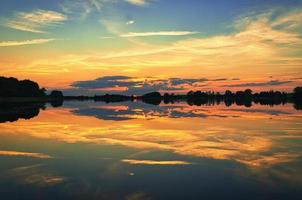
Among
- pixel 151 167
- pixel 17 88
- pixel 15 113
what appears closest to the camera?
pixel 151 167

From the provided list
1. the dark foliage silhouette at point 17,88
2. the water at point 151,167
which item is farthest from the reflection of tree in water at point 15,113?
the dark foliage silhouette at point 17,88

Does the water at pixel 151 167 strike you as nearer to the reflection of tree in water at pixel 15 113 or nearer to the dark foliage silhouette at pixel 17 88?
the reflection of tree in water at pixel 15 113

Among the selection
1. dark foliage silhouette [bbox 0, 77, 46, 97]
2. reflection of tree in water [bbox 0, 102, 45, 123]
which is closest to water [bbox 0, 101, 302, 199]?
reflection of tree in water [bbox 0, 102, 45, 123]

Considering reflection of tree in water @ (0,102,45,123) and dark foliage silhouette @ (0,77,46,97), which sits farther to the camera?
dark foliage silhouette @ (0,77,46,97)

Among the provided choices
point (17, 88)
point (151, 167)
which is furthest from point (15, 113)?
point (17, 88)

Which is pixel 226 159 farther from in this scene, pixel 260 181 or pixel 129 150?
pixel 129 150

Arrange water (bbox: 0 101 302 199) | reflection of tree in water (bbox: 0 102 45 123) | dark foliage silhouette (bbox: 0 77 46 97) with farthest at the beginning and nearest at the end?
dark foliage silhouette (bbox: 0 77 46 97)
reflection of tree in water (bbox: 0 102 45 123)
water (bbox: 0 101 302 199)

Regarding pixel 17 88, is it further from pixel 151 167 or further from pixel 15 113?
pixel 151 167

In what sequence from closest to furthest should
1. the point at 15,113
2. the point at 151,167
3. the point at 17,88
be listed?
the point at 151,167 → the point at 15,113 → the point at 17,88

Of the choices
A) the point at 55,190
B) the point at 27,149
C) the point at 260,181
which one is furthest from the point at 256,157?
the point at 27,149

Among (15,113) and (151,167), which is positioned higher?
(15,113)

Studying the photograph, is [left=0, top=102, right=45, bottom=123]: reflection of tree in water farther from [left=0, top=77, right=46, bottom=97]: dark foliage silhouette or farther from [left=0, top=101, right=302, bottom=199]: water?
[left=0, top=77, right=46, bottom=97]: dark foliage silhouette

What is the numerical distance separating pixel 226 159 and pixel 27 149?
8.54m

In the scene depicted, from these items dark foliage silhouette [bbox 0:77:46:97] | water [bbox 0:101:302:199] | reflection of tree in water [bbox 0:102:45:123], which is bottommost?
water [bbox 0:101:302:199]
